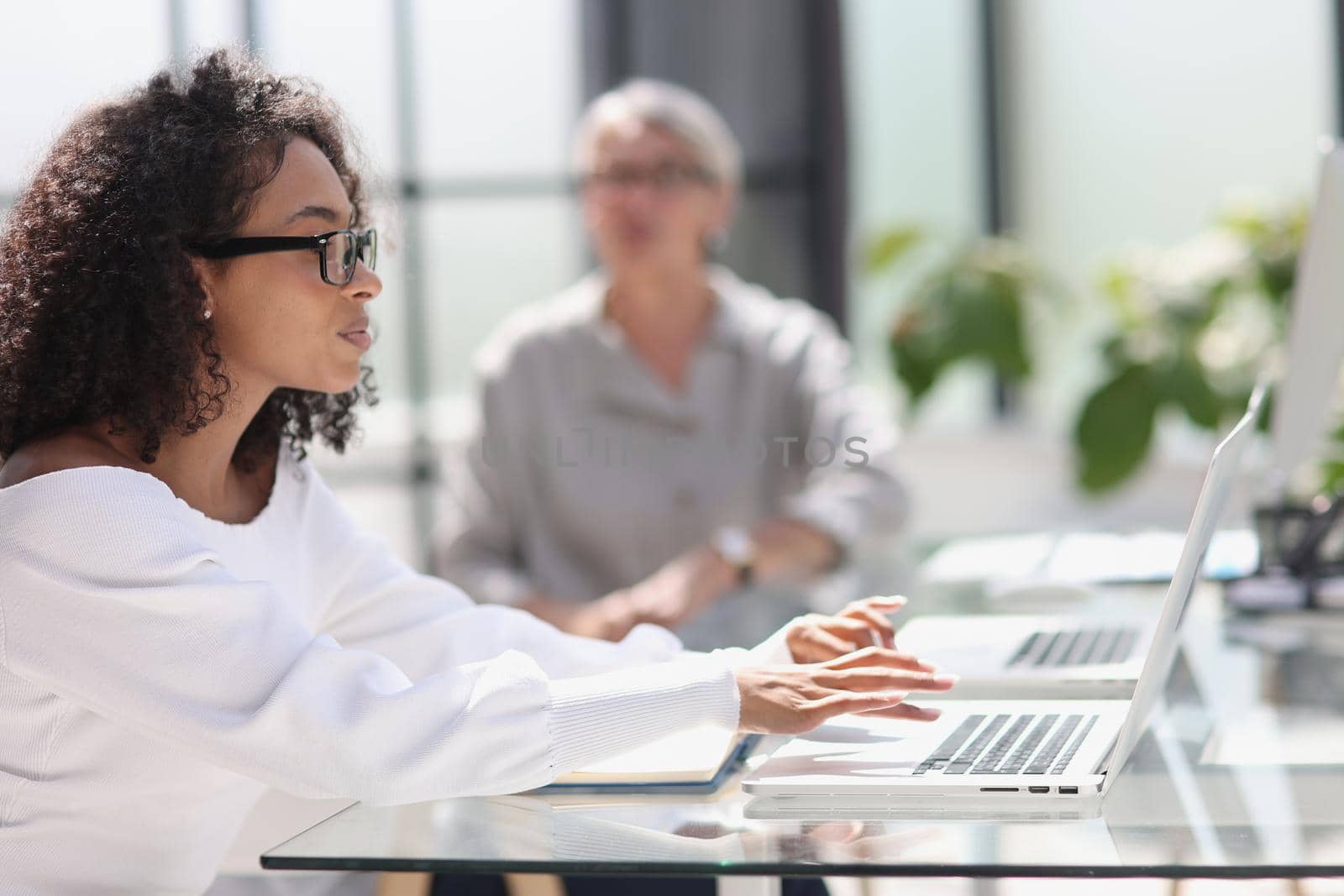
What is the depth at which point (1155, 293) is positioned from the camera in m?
3.34

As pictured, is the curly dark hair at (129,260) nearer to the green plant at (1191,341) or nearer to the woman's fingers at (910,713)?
the woman's fingers at (910,713)

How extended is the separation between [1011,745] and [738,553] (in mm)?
976

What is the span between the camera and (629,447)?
246 centimetres

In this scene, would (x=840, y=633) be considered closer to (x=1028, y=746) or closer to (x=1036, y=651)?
(x=1028, y=746)

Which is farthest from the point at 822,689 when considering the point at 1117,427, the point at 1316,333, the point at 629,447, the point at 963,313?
the point at 963,313

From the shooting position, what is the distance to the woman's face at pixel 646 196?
251cm

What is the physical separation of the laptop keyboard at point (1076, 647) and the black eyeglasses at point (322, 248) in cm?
72

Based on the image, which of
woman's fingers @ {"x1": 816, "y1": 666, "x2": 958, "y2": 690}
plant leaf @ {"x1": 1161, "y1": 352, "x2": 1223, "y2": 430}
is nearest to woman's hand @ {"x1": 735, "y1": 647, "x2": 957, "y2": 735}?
woman's fingers @ {"x1": 816, "y1": 666, "x2": 958, "y2": 690}

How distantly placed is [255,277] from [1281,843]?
0.84 meters

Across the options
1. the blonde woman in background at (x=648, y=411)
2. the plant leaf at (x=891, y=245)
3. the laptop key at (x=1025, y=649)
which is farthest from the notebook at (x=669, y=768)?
the plant leaf at (x=891, y=245)

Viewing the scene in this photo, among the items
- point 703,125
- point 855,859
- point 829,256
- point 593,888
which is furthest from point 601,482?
point 855,859

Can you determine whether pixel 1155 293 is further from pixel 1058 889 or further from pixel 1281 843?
pixel 1281 843

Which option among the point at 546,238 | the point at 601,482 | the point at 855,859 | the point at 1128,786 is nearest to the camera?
the point at 855,859

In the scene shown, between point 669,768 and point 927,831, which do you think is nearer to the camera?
point 927,831
